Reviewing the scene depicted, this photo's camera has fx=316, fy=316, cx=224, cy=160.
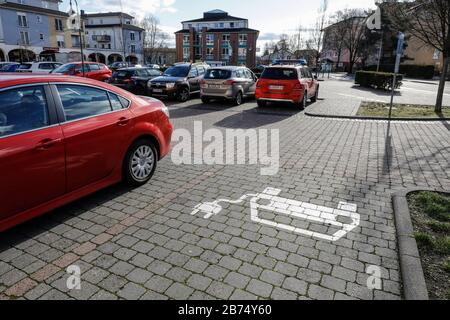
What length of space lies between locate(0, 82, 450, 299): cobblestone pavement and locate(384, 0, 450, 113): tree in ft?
26.3

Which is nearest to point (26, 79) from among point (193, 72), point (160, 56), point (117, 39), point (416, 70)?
point (193, 72)

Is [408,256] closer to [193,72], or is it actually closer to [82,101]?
[82,101]

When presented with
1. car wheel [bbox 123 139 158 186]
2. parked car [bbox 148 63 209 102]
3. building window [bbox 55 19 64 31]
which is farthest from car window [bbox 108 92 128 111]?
building window [bbox 55 19 64 31]

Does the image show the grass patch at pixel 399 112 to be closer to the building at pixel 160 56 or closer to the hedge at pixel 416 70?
the hedge at pixel 416 70

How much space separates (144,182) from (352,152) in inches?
187

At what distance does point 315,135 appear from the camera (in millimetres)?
8883

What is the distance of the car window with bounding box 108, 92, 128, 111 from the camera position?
451cm

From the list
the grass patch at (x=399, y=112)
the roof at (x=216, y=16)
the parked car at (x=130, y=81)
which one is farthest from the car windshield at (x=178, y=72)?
the roof at (x=216, y=16)

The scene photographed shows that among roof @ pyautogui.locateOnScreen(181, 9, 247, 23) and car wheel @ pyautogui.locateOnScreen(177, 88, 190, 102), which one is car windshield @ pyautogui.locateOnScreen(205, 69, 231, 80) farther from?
roof @ pyautogui.locateOnScreen(181, 9, 247, 23)

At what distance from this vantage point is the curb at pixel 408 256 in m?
2.73

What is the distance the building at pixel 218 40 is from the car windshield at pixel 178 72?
2181 inches

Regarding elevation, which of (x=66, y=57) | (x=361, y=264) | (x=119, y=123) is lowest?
(x=361, y=264)

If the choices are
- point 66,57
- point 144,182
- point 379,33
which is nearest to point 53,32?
point 66,57

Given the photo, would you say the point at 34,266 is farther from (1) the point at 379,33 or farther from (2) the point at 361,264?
(1) the point at 379,33
